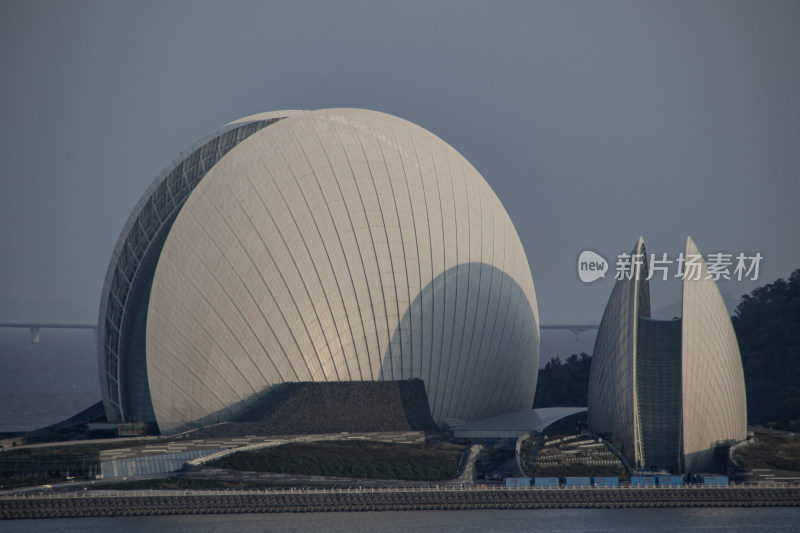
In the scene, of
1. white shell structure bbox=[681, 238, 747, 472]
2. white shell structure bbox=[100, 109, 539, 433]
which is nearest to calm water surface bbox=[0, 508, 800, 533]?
white shell structure bbox=[681, 238, 747, 472]

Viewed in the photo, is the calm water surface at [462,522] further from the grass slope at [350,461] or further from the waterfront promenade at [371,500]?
the grass slope at [350,461]

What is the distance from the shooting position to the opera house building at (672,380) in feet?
201

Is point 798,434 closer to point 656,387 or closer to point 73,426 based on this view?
point 656,387

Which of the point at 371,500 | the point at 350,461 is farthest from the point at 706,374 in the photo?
the point at 371,500

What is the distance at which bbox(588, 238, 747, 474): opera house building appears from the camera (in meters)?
61.2

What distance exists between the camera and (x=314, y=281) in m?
69.0

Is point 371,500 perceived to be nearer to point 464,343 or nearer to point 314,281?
point 314,281

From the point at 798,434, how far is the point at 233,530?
45805mm

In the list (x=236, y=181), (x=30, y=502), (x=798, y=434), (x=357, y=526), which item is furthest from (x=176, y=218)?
(x=798, y=434)

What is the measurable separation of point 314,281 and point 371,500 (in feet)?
66.8

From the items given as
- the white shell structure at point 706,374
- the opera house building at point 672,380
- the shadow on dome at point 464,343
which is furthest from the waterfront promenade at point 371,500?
the shadow on dome at point 464,343

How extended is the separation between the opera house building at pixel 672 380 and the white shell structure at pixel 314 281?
12129 mm

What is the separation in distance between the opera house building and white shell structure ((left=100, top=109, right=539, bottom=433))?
12129 mm

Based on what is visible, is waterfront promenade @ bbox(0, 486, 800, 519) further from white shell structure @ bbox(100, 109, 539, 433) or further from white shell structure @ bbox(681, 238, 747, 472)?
white shell structure @ bbox(100, 109, 539, 433)
